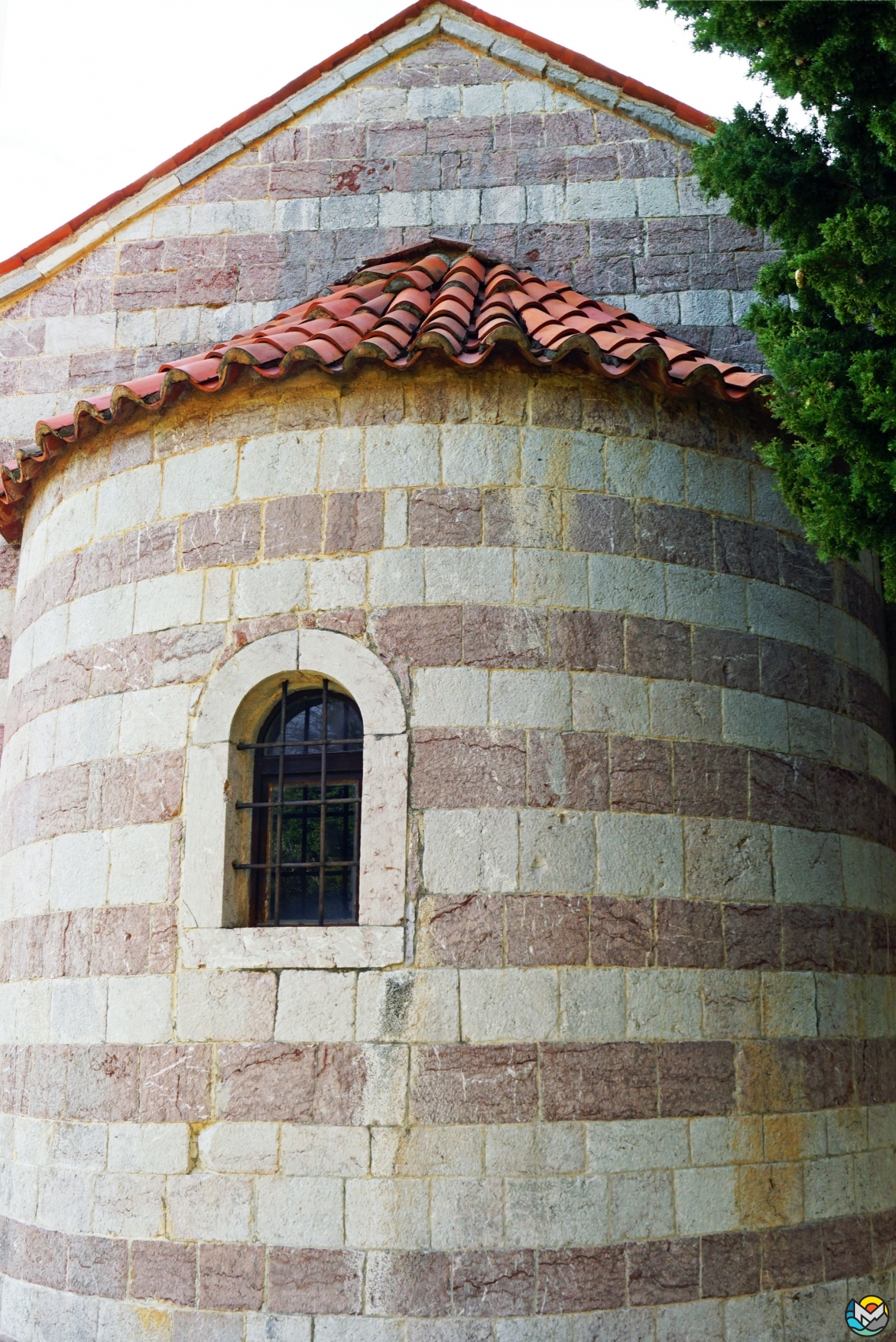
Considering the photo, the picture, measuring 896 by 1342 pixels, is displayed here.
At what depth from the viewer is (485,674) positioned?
17.1ft

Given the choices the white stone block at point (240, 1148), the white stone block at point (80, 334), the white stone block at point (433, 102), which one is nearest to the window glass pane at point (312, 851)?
the white stone block at point (240, 1148)

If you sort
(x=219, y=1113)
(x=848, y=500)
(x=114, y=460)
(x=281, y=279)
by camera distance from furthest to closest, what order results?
(x=281, y=279)
(x=114, y=460)
(x=219, y=1113)
(x=848, y=500)

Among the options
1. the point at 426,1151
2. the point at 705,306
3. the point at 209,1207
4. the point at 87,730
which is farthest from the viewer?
the point at 705,306

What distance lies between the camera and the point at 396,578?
210 inches

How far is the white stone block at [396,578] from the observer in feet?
17.4

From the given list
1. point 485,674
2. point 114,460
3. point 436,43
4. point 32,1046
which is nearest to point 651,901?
point 485,674

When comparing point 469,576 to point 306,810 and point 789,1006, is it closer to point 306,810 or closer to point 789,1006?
point 306,810

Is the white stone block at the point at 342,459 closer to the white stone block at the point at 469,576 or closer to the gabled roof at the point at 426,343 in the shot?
the gabled roof at the point at 426,343

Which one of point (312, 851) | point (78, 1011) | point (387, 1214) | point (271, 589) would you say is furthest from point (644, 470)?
point (78, 1011)

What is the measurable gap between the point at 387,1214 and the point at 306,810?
1.66 m

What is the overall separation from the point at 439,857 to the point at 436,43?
17.4 feet

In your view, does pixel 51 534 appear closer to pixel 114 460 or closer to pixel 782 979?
pixel 114 460

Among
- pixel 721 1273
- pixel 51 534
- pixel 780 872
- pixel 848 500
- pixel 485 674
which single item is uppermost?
pixel 51 534

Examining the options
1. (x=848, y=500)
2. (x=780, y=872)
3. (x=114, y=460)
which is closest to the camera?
(x=848, y=500)
